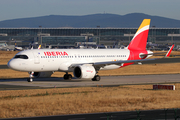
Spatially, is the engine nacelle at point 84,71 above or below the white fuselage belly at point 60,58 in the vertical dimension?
below

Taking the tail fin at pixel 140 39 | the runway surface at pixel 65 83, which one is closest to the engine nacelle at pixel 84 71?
the runway surface at pixel 65 83

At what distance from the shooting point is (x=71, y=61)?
4628 centimetres

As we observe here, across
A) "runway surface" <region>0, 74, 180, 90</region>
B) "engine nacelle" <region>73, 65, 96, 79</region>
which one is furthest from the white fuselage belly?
"runway surface" <region>0, 74, 180, 90</region>

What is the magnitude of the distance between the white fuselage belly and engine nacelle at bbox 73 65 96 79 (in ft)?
6.12

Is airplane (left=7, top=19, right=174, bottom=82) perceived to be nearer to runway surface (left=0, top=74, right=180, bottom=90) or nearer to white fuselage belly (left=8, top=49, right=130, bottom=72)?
white fuselage belly (left=8, top=49, right=130, bottom=72)

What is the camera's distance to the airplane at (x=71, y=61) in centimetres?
4275

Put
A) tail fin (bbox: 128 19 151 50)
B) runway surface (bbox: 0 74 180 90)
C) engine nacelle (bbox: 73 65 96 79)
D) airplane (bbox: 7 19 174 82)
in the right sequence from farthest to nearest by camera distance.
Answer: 1. tail fin (bbox: 128 19 151 50)
2. engine nacelle (bbox: 73 65 96 79)
3. airplane (bbox: 7 19 174 82)
4. runway surface (bbox: 0 74 180 90)

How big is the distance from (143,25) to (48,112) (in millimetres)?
35286

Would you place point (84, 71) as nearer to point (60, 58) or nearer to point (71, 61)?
point (71, 61)

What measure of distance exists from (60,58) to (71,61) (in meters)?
1.86

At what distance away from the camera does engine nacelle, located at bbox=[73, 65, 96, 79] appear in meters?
43.5

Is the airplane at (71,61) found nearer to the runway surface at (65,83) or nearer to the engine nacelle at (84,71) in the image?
the engine nacelle at (84,71)

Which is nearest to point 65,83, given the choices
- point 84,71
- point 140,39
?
point 84,71

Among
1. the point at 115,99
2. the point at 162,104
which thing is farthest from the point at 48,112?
the point at 162,104
